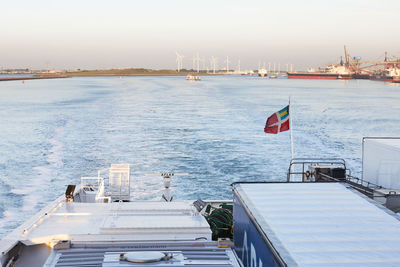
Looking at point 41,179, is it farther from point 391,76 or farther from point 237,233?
point 391,76

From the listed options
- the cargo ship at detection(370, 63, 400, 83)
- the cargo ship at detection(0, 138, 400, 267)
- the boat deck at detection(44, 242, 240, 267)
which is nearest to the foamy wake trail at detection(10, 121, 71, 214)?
the cargo ship at detection(0, 138, 400, 267)

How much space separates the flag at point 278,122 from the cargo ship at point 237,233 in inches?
176

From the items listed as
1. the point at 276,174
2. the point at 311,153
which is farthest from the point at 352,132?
the point at 276,174

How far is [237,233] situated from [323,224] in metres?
1.87

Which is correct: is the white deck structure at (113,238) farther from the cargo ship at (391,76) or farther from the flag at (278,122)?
the cargo ship at (391,76)

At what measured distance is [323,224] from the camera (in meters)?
6.56

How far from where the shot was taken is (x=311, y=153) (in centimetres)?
3183

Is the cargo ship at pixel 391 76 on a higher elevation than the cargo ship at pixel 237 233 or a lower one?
higher

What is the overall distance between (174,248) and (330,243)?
8.10 ft

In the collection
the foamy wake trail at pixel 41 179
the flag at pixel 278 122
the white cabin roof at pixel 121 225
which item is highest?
the flag at pixel 278 122

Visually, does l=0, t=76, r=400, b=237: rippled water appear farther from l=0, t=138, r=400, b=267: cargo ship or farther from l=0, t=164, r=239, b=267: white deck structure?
l=0, t=138, r=400, b=267: cargo ship

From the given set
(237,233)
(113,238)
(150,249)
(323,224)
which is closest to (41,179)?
(113,238)

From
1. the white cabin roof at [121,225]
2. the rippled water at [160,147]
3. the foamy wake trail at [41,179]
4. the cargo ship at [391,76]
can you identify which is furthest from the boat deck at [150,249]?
the cargo ship at [391,76]

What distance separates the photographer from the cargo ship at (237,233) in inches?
223
